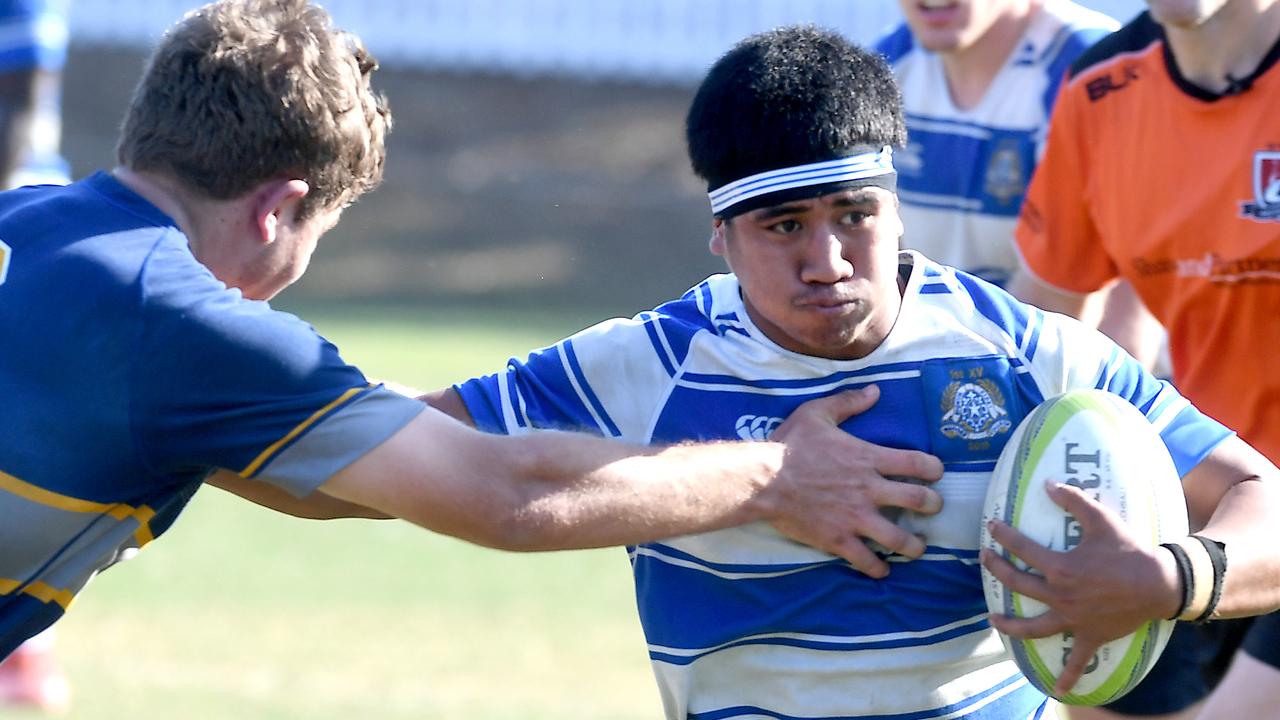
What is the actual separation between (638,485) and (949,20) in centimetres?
266

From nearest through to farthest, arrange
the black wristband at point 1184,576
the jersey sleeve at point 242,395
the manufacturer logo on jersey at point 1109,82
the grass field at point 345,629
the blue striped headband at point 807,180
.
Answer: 1. the jersey sleeve at point 242,395
2. the black wristband at point 1184,576
3. the blue striped headband at point 807,180
4. the manufacturer logo on jersey at point 1109,82
5. the grass field at point 345,629

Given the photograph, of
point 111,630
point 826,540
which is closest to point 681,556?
point 826,540

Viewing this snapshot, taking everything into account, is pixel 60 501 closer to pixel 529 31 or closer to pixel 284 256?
pixel 284 256

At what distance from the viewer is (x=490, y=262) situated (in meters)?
18.0

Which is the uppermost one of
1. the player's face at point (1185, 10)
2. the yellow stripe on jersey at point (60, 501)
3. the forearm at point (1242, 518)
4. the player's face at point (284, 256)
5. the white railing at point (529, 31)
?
the player's face at point (1185, 10)

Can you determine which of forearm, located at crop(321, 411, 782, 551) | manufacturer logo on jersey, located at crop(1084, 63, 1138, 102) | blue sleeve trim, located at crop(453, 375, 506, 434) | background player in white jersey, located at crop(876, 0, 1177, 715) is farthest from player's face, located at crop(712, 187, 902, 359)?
background player in white jersey, located at crop(876, 0, 1177, 715)

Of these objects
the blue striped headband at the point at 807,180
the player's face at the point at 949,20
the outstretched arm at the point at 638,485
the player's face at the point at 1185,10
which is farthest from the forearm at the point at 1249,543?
the player's face at the point at 949,20

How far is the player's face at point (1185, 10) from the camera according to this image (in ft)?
12.9

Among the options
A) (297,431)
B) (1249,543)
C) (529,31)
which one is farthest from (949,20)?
(529,31)

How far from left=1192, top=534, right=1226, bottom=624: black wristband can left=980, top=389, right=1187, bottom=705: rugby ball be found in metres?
0.06

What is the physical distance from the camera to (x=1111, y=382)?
3.29m

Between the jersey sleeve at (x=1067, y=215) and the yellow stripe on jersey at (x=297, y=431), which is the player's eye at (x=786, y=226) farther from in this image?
the jersey sleeve at (x=1067, y=215)

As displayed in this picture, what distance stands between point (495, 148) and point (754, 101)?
16.5 metres

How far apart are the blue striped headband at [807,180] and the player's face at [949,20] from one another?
2203mm
